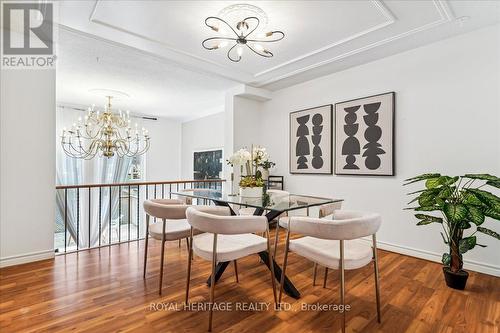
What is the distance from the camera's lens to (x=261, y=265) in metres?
2.82

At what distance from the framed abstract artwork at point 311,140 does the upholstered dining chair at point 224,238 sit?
2.29 metres

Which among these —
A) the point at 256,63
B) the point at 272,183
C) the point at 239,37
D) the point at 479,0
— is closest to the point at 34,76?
the point at 239,37

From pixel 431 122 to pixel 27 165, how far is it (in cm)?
463

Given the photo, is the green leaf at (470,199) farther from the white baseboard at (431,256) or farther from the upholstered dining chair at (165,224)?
the upholstered dining chair at (165,224)

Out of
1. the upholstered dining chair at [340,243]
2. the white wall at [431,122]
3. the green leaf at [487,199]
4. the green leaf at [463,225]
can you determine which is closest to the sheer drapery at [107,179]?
the white wall at [431,122]

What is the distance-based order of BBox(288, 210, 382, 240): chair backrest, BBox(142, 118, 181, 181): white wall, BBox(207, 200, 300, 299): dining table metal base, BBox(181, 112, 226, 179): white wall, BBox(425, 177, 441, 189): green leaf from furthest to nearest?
BBox(142, 118, 181, 181): white wall, BBox(181, 112, 226, 179): white wall, BBox(425, 177, 441, 189): green leaf, BBox(207, 200, 300, 299): dining table metal base, BBox(288, 210, 382, 240): chair backrest

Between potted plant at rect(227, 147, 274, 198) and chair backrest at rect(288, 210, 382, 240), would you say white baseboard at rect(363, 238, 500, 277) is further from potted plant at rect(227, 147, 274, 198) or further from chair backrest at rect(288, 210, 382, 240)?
potted plant at rect(227, 147, 274, 198)

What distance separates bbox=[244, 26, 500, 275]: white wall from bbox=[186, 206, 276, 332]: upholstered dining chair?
2115mm

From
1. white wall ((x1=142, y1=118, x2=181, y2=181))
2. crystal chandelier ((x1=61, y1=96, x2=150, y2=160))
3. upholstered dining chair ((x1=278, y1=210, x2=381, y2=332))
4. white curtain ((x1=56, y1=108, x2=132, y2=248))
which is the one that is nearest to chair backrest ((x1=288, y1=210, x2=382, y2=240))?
upholstered dining chair ((x1=278, y1=210, x2=381, y2=332))

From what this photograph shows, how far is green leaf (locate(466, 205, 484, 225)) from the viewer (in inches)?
79.0

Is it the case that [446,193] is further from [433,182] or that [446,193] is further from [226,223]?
[226,223]

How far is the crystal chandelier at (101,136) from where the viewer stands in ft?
13.9

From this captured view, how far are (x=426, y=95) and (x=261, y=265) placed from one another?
2.78 metres

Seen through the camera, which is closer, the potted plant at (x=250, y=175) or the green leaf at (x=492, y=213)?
the green leaf at (x=492, y=213)
